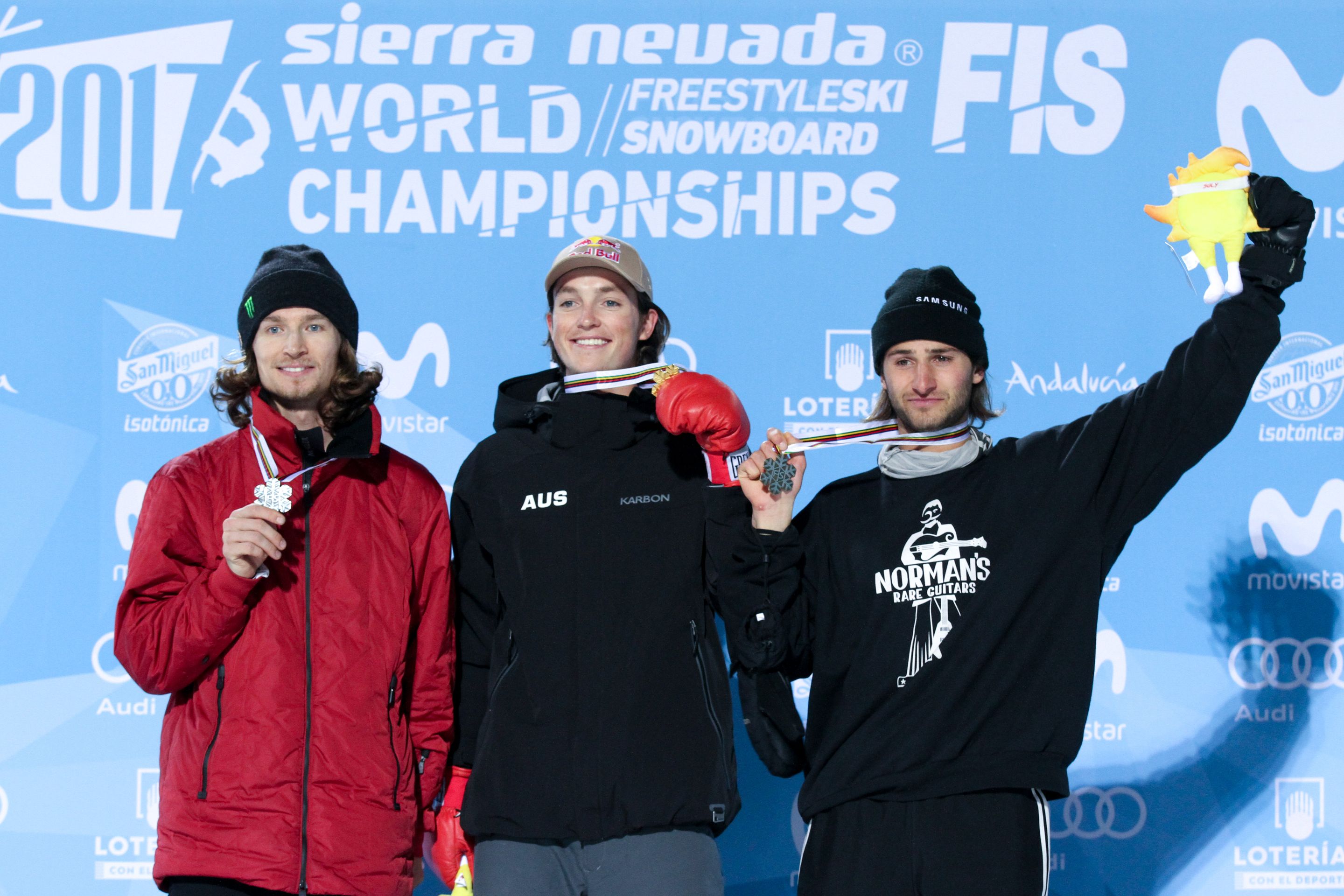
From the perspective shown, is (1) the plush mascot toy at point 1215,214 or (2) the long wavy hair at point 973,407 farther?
(2) the long wavy hair at point 973,407

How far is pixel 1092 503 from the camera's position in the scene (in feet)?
6.49

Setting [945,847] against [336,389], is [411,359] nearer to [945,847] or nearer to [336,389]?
[336,389]

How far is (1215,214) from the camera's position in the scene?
6.19 feet

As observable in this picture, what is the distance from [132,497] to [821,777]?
2040 mm

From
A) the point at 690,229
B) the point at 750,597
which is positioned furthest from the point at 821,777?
the point at 690,229

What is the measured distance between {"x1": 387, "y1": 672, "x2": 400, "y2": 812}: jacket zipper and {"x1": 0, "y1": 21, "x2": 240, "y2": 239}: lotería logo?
170 centimetres

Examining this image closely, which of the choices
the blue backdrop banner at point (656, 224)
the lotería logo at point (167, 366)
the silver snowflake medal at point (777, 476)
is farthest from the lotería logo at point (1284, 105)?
the lotería logo at point (167, 366)

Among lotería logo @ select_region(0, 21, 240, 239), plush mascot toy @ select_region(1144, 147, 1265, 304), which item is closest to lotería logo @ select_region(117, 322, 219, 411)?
lotería logo @ select_region(0, 21, 240, 239)

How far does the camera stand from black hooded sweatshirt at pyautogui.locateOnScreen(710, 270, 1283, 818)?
1.88 metres

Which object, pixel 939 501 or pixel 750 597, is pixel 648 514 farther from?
pixel 939 501

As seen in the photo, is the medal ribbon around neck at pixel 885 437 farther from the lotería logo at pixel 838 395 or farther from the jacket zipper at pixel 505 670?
the lotería logo at pixel 838 395

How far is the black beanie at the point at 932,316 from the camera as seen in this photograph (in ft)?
6.82

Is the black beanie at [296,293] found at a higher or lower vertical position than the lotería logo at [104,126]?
lower

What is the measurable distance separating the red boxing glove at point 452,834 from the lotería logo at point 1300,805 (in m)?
2.15
